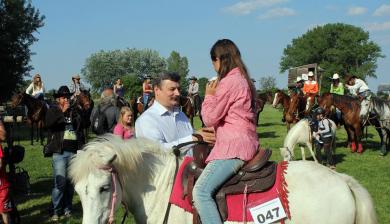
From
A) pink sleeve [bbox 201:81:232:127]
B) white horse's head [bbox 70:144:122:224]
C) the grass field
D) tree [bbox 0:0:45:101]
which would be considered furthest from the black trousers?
tree [bbox 0:0:45:101]

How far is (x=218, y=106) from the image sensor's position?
11.2ft

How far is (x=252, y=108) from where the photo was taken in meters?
3.54

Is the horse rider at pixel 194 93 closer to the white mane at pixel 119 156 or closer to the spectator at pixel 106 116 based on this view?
the spectator at pixel 106 116

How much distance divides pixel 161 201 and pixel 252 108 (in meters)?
1.04

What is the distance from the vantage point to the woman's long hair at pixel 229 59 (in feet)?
11.5

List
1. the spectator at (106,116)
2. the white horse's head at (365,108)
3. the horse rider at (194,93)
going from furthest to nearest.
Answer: the horse rider at (194,93) → the white horse's head at (365,108) → the spectator at (106,116)

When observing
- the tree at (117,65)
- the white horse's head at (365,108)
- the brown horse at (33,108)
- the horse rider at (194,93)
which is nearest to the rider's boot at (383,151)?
the white horse's head at (365,108)

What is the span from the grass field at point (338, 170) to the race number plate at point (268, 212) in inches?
165

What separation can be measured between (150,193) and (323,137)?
9.45 metres

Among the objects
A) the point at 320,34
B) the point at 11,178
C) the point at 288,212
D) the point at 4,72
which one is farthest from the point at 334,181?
the point at 320,34

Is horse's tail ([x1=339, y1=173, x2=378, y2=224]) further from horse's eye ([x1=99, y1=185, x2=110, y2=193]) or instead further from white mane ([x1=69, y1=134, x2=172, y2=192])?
horse's eye ([x1=99, y1=185, x2=110, y2=193])

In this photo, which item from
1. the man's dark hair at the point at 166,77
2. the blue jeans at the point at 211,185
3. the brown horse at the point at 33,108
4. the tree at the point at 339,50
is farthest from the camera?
the tree at the point at 339,50

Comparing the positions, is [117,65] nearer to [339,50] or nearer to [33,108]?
[339,50]

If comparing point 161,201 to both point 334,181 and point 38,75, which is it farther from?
point 38,75
